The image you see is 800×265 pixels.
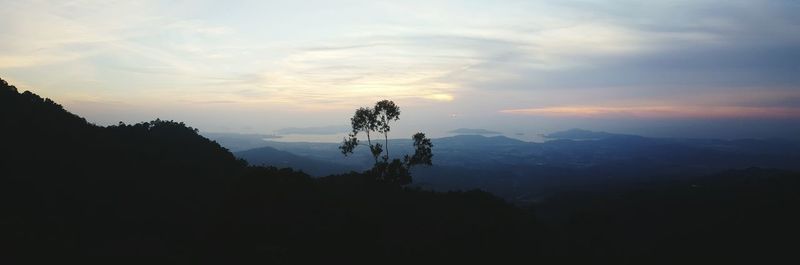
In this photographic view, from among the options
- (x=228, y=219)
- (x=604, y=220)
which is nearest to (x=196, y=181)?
(x=228, y=219)

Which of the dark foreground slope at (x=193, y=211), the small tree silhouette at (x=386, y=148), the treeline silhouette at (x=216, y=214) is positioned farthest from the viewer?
the small tree silhouette at (x=386, y=148)

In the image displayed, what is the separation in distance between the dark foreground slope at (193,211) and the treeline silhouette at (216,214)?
13 cm

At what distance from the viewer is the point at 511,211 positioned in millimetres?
51875

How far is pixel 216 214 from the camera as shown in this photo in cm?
3722

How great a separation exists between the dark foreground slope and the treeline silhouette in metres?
0.13

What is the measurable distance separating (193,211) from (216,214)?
3103 mm

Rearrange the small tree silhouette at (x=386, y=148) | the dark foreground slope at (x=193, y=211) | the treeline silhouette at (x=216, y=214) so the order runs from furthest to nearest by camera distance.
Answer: the small tree silhouette at (x=386, y=148)
the treeline silhouette at (x=216, y=214)
the dark foreground slope at (x=193, y=211)

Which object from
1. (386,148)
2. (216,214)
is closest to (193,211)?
(216,214)

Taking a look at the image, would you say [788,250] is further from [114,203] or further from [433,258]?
[114,203]

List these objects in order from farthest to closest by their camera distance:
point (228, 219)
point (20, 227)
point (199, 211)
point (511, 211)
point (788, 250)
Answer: point (788, 250) → point (511, 211) → point (199, 211) → point (228, 219) → point (20, 227)

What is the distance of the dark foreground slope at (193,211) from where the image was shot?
92.3 ft

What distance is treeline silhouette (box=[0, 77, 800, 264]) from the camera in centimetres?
2869

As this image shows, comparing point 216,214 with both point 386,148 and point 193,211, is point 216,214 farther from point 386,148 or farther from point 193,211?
point 386,148

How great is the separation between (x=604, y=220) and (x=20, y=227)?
81.3 meters
